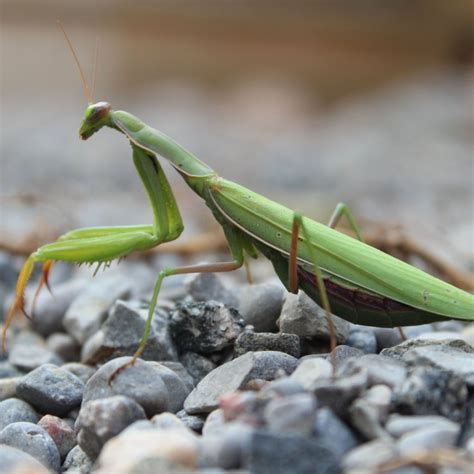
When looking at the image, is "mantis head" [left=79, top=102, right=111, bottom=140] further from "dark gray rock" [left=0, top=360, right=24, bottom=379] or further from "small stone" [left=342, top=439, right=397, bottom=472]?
"small stone" [left=342, top=439, right=397, bottom=472]

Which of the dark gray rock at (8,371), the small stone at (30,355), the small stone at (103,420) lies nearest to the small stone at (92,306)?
the small stone at (30,355)

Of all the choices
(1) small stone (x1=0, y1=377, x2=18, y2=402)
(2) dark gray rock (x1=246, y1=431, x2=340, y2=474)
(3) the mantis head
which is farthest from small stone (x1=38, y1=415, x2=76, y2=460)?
(3) the mantis head

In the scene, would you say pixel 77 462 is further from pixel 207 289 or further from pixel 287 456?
pixel 207 289

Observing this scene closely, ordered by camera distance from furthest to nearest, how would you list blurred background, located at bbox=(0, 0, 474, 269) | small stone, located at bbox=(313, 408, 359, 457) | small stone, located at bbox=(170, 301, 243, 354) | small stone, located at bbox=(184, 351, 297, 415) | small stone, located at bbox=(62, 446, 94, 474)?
blurred background, located at bbox=(0, 0, 474, 269) < small stone, located at bbox=(170, 301, 243, 354) < small stone, located at bbox=(184, 351, 297, 415) < small stone, located at bbox=(62, 446, 94, 474) < small stone, located at bbox=(313, 408, 359, 457)

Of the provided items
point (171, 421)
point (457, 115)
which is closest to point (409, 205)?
point (457, 115)

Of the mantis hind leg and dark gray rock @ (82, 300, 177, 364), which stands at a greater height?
the mantis hind leg

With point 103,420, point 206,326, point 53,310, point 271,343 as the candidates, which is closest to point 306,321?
point 271,343
